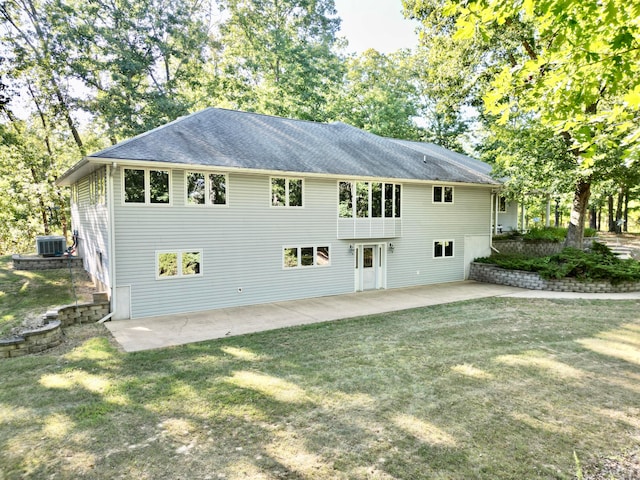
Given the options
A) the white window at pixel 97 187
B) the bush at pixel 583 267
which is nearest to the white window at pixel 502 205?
the bush at pixel 583 267

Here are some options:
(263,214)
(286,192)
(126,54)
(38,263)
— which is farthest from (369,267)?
(126,54)

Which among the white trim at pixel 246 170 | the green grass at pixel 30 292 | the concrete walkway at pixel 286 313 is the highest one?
the white trim at pixel 246 170

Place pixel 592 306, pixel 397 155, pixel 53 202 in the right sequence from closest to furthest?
pixel 592 306 < pixel 397 155 < pixel 53 202

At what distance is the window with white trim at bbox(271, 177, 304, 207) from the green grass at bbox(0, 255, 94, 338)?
21.9 ft

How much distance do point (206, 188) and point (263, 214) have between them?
2.00 meters

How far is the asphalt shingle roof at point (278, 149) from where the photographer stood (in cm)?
1112

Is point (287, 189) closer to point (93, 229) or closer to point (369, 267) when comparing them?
point (369, 267)

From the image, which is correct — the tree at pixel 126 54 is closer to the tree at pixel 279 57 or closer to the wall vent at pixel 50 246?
the tree at pixel 279 57

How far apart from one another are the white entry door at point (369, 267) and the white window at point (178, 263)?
613 cm

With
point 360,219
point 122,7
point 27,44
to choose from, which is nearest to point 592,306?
point 360,219

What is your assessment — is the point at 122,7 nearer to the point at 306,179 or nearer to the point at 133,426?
the point at 306,179

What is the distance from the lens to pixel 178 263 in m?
11.2

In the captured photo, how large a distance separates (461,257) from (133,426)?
15.3m

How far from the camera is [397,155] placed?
17.1 m
